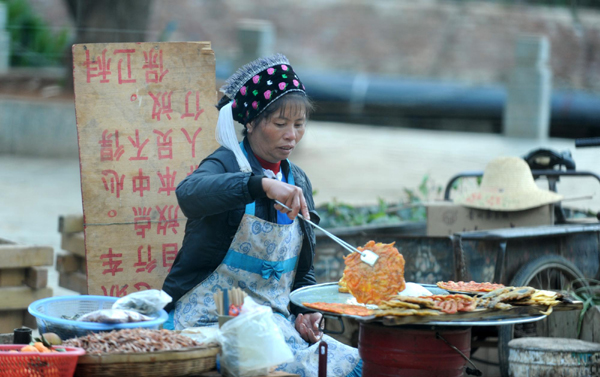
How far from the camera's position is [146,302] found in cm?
273

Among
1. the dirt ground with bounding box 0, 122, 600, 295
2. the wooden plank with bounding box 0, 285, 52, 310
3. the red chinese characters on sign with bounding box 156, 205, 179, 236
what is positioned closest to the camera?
the red chinese characters on sign with bounding box 156, 205, 179, 236

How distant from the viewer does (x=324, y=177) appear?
1187 centimetres

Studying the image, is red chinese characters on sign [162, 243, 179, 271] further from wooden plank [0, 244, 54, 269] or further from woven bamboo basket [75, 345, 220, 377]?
woven bamboo basket [75, 345, 220, 377]

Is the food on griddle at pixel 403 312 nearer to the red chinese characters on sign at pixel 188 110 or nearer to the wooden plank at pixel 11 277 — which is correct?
the red chinese characters on sign at pixel 188 110

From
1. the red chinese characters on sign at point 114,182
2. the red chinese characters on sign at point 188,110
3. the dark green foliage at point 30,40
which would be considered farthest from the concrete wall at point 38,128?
the red chinese characters on sign at point 114,182

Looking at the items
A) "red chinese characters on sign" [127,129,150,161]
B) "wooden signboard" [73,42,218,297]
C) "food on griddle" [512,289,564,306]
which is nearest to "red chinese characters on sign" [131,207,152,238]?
"wooden signboard" [73,42,218,297]

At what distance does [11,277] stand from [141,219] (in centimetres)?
127

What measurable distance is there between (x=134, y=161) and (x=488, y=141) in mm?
12535

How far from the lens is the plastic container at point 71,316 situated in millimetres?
2596

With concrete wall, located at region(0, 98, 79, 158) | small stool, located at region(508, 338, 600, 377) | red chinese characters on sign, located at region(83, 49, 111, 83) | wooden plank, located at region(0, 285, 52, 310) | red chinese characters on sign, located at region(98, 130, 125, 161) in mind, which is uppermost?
concrete wall, located at region(0, 98, 79, 158)

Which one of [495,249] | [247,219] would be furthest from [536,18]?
[247,219]

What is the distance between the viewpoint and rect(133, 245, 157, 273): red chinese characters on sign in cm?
368

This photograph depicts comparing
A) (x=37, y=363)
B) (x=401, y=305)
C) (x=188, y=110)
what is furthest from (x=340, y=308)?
(x=188, y=110)

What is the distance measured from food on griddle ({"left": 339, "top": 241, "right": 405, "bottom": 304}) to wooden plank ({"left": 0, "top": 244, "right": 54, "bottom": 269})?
89.5 inches
